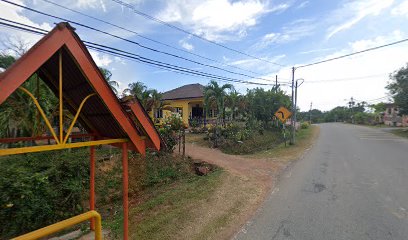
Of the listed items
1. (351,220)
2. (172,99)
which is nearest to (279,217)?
(351,220)

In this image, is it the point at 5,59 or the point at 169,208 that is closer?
the point at 169,208

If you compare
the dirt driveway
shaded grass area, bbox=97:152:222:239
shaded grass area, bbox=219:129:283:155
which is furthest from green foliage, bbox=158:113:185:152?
shaded grass area, bbox=219:129:283:155

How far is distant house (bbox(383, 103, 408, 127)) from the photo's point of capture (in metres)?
47.0

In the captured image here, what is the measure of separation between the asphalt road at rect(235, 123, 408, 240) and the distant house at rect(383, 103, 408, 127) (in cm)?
4830

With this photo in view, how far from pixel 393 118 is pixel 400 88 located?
1265 inches

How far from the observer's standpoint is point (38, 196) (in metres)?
5.18

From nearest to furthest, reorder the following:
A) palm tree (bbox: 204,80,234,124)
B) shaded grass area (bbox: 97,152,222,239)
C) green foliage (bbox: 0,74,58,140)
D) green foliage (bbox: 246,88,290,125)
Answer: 1. shaded grass area (bbox: 97,152,222,239)
2. green foliage (bbox: 0,74,58,140)
3. palm tree (bbox: 204,80,234,124)
4. green foliage (bbox: 246,88,290,125)

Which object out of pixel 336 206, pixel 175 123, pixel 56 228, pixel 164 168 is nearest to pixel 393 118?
pixel 175 123

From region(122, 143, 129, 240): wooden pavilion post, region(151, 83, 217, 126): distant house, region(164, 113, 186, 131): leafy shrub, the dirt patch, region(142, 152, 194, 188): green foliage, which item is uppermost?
region(151, 83, 217, 126): distant house

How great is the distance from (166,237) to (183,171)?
16.5ft

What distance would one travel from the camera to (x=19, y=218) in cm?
481

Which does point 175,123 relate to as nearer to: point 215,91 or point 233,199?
point 215,91

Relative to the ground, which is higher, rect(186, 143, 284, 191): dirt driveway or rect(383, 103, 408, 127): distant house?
rect(383, 103, 408, 127): distant house

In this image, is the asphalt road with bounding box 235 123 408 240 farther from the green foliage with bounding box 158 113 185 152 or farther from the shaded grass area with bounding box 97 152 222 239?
the green foliage with bounding box 158 113 185 152
